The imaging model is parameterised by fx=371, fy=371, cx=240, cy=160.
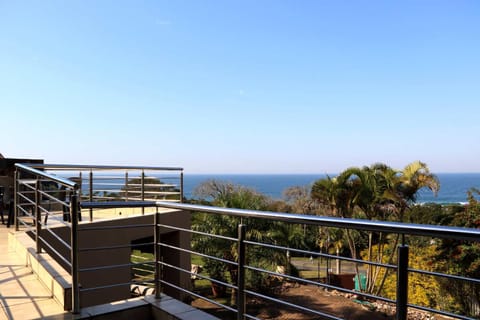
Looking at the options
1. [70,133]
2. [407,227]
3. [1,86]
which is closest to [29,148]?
[70,133]

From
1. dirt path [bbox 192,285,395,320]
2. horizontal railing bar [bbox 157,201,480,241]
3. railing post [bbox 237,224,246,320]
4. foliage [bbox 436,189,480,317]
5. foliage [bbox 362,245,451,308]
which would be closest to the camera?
horizontal railing bar [bbox 157,201,480,241]

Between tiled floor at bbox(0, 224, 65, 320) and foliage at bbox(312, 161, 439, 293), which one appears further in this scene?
foliage at bbox(312, 161, 439, 293)

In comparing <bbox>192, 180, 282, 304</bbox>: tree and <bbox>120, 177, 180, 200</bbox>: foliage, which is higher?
Result: <bbox>120, 177, 180, 200</bbox>: foliage

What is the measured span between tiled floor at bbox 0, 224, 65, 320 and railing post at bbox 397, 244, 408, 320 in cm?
245

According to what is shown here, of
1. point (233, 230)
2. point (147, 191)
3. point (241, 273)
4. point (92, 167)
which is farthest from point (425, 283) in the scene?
point (241, 273)

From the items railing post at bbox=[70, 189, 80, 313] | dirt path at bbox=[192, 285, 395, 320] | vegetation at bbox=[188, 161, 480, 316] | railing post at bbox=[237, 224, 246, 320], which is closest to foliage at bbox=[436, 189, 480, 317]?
vegetation at bbox=[188, 161, 480, 316]

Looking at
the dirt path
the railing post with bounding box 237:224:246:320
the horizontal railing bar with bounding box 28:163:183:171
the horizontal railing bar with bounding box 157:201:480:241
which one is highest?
the horizontal railing bar with bounding box 28:163:183:171

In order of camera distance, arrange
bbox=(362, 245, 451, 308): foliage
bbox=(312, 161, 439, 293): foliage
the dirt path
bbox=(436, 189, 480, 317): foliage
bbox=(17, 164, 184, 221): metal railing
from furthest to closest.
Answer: bbox=(312, 161, 439, 293): foliage
bbox=(362, 245, 451, 308): foliage
bbox=(436, 189, 480, 317): foliage
the dirt path
bbox=(17, 164, 184, 221): metal railing

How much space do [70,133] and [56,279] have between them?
17.4 metres

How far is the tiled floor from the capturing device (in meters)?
2.85

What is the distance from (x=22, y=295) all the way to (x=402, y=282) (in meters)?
3.18

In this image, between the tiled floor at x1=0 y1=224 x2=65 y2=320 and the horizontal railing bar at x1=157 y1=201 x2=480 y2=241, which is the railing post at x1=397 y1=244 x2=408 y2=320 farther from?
the tiled floor at x1=0 y1=224 x2=65 y2=320

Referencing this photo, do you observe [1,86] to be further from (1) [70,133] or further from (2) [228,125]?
(2) [228,125]

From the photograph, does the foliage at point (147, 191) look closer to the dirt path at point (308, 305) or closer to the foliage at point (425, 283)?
the dirt path at point (308, 305)
